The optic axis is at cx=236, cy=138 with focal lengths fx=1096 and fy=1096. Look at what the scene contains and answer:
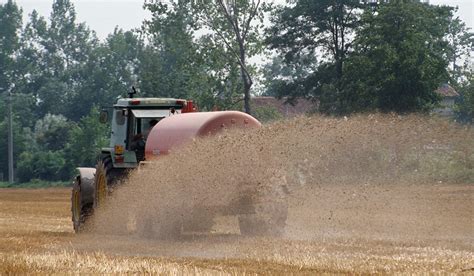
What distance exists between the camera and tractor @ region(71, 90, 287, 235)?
19438mm

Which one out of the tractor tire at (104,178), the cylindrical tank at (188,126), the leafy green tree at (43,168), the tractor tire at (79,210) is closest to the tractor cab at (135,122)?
the tractor tire at (104,178)

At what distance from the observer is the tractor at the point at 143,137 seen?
63.8 ft

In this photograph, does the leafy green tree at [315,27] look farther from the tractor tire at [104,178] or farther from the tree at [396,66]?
the tractor tire at [104,178]

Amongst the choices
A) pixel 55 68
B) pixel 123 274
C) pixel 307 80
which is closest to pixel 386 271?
pixel 123 274

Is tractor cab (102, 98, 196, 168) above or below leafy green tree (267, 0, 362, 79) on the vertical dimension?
below

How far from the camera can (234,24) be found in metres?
61.9

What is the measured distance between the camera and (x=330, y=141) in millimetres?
18859

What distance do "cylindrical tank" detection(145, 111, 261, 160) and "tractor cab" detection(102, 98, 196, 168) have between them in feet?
5.79

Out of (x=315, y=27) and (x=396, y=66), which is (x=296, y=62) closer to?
(x=315, y=27)

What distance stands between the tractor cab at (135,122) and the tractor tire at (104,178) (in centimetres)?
13

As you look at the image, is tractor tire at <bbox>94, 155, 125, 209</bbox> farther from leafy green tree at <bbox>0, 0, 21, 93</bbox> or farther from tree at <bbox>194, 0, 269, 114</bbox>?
leafy green tree at <bbox>0, 0, 21, 93</bbox>

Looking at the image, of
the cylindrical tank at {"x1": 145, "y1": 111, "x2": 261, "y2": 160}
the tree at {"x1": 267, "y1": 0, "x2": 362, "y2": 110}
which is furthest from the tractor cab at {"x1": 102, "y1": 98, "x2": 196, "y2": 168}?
the tree at {"x1": 267, "y1": 0, "x2": 362, "y2": 110}

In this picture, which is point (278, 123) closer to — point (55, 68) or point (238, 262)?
point (238, 262)

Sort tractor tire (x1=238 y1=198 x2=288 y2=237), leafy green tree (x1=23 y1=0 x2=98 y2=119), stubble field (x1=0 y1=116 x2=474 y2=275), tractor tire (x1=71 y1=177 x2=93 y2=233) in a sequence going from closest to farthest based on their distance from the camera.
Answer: stubble field (x1=0 y1=116 x2=474 y2=275)
tractor tire (x1=238 y1=198 x2=288 y2=237)
tractor tire (x1=71 y1=177 x2=93 y2=233)
leafy green tree (x1=23 y1=0 x2=98 y2=119)
